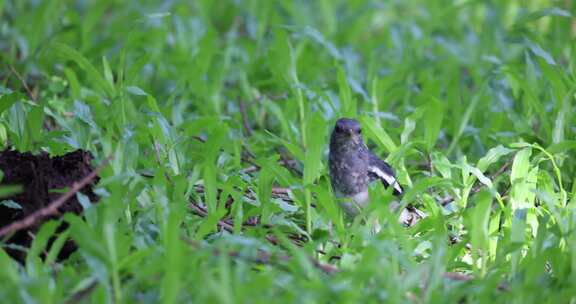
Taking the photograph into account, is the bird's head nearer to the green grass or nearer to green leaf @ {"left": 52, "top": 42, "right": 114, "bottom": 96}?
the green grass

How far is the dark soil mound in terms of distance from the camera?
3.68 meters

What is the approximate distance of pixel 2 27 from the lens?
6812 mm

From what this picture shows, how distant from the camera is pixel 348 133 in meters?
4.41

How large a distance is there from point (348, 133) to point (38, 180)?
1428 millimetres

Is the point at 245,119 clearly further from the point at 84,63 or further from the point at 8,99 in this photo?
the point at 8,99

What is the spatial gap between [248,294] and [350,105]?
2.07m

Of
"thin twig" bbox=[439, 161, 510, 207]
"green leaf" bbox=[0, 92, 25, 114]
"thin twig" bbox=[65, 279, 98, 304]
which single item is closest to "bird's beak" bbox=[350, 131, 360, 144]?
"thin twig" bbox=[439, 161, 510, 207]

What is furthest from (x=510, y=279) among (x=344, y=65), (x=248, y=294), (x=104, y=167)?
(x=344, y=65)

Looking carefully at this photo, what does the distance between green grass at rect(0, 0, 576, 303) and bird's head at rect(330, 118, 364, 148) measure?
0.08 meters

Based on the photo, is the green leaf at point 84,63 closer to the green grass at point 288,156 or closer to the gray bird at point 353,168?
the green grass at point 288,156

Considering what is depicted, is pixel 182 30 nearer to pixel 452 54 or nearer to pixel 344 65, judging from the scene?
pixel 344 65

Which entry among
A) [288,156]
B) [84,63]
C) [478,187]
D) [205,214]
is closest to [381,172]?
[478,187]

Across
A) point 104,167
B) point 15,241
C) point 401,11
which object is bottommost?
point 401,11

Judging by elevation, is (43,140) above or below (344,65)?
above
